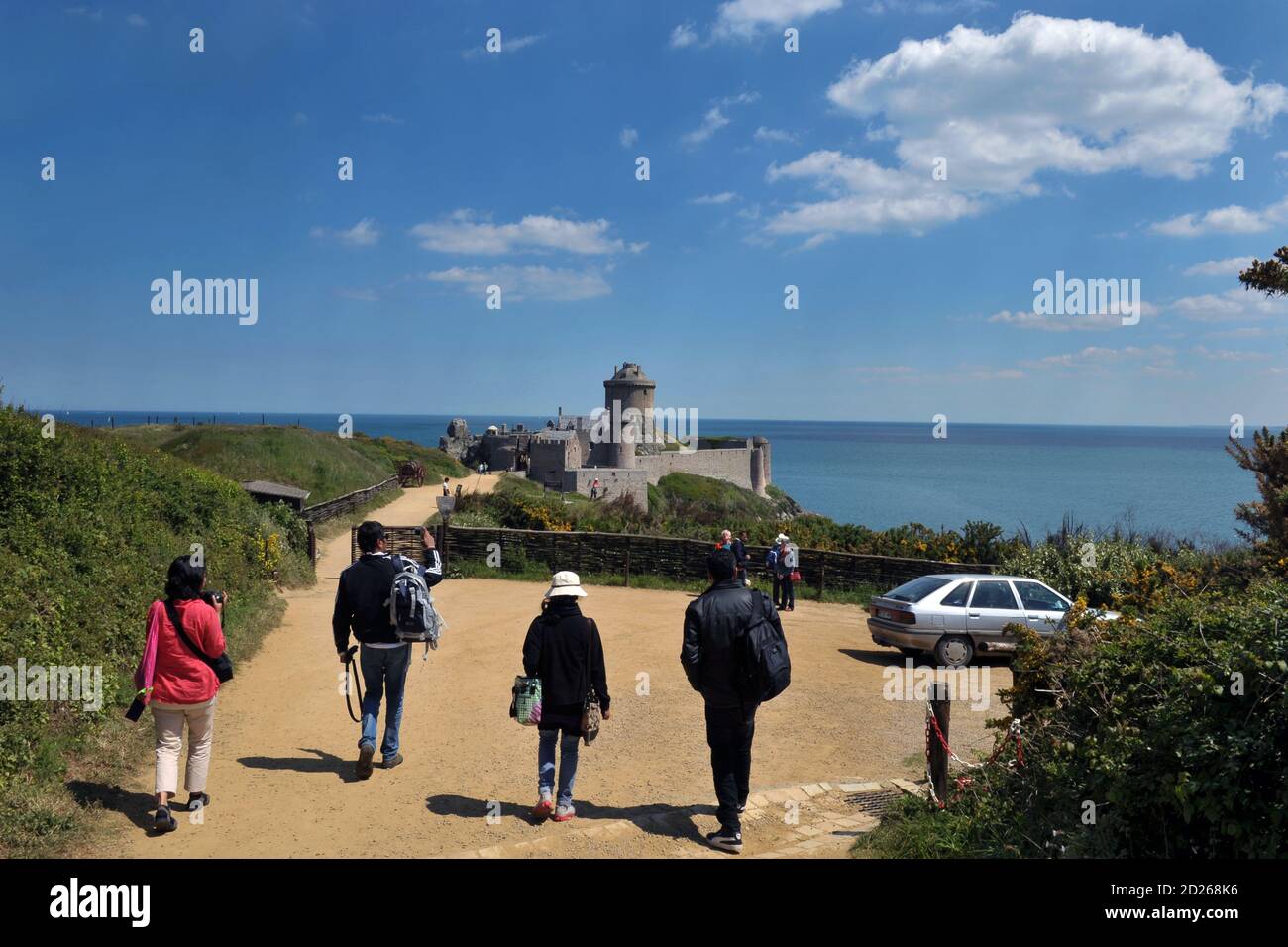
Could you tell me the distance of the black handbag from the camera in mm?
6113

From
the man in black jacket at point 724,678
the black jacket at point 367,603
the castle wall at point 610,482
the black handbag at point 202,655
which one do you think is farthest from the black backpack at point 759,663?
the castle wall at point 610,482

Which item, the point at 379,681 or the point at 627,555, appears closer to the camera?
the point at 379,681

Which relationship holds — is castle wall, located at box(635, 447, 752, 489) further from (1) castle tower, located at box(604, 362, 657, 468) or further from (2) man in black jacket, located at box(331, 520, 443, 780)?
(2) man in black jacket, located at box(331, 520, 443, 780)

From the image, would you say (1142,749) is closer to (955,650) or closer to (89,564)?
(955,650)

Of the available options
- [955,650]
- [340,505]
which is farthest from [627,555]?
[340,505]

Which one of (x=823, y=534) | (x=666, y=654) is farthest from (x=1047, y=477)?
(x=666, y=654)

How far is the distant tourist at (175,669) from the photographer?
20.0 feet

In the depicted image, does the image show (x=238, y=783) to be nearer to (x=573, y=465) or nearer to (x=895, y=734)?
(x=895, y=734)

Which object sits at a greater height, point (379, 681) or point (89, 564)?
point (89, 564)

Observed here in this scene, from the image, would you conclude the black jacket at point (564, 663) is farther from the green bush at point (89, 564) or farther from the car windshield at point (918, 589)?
the car windshield at point (918, 589)

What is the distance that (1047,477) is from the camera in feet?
431

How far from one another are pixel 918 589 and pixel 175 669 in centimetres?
1009

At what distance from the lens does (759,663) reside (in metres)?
5.71
